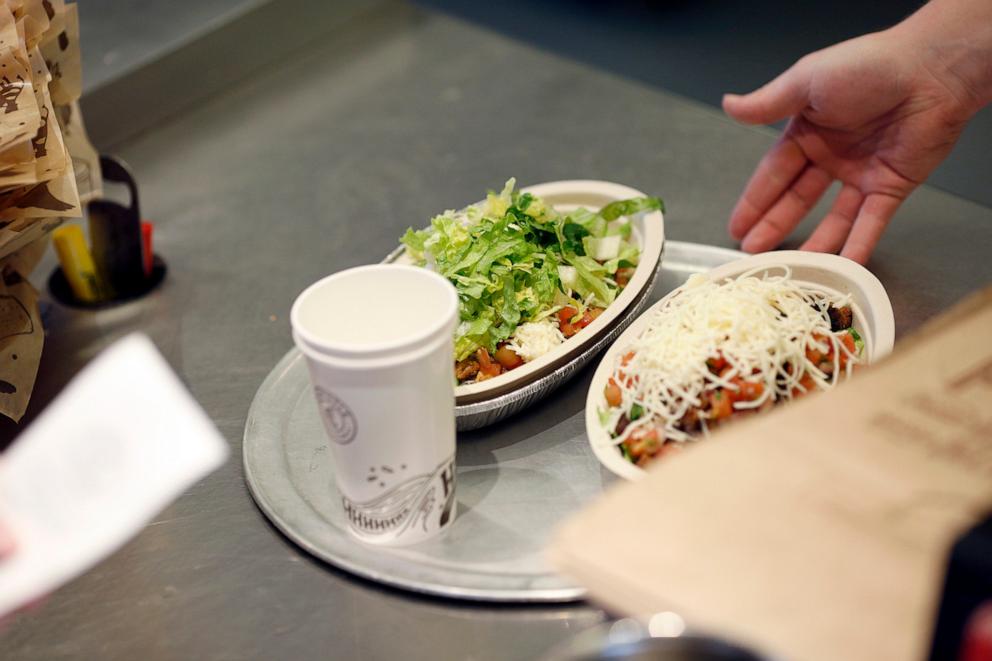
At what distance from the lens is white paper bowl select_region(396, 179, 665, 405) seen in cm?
114

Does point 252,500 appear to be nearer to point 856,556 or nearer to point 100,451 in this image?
point 100,451

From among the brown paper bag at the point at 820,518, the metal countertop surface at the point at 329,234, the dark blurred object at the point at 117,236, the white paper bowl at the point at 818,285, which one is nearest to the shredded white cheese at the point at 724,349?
the white paper bowl at the point at 818,285

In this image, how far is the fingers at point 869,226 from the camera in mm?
1440

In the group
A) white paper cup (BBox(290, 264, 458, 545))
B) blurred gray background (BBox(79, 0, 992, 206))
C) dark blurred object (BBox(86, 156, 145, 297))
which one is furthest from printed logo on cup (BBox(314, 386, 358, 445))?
blurred gray background (BBox(79, 0, 992, 206))

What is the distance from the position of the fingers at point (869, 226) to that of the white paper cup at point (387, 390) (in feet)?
2.46

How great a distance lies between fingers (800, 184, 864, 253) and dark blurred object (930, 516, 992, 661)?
988mm

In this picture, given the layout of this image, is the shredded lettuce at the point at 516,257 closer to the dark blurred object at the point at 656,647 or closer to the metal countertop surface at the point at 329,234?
the metal countertop surface at the point at 329,234

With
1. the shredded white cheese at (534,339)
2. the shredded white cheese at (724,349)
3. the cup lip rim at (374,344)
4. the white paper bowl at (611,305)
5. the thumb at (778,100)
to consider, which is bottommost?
the shredded white cheese at (534,339)

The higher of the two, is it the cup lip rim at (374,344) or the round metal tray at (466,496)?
the cup lip rim at (374,344)

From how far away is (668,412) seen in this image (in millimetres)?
1044

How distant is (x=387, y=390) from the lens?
2.93 ft

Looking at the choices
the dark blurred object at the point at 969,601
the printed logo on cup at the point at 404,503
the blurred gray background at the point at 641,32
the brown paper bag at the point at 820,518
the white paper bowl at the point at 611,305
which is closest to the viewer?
the dark blurred object at the point at 969,601

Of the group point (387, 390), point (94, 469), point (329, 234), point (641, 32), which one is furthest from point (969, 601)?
point (641, 32)

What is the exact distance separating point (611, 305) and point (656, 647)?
2.41 feet
